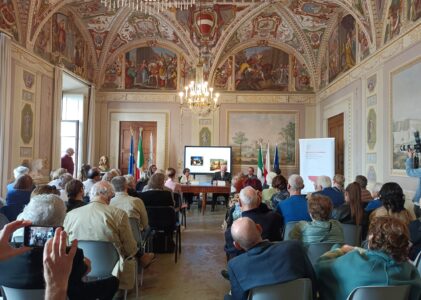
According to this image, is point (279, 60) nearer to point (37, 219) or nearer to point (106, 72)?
point (106, 72)

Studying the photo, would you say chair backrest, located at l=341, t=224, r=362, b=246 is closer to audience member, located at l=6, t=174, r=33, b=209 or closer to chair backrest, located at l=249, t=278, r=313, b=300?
chair backrest, located at l=249, t=278, r=313, b=300

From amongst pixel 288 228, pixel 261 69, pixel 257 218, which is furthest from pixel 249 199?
pixel 261 69

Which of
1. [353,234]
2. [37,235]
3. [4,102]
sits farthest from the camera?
[4,102]

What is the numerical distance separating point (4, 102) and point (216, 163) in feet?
25.4

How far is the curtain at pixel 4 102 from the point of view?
25.9 ft

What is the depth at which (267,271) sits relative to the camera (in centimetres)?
227

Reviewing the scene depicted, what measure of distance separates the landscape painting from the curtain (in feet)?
27.8

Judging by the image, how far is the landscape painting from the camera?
14242 mm

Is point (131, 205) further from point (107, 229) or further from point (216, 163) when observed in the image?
point (216, 163)

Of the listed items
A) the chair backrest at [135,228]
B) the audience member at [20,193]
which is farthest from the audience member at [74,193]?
the audience member at [20,193]

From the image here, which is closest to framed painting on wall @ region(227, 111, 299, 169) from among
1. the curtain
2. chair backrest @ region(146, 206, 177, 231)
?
the curtain

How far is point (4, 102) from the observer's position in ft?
26.3

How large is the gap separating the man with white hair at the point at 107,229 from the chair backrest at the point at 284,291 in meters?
1.70

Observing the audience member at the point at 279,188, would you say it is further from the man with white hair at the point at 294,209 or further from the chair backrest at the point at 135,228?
the chair backrest at the point at 135,228
